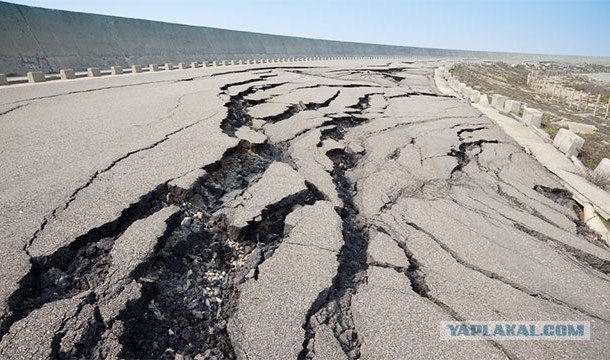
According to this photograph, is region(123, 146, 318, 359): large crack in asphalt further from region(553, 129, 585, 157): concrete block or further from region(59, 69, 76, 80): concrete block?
region(59, 69, 76, 80): concrete block

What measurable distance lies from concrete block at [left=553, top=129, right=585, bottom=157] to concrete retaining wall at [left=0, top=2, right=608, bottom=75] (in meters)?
15.7

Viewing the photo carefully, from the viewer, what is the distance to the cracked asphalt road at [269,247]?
165 centimetres

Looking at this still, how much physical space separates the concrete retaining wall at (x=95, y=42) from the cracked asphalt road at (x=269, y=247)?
1079 centimetres

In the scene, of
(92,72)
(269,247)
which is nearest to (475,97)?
(269,247)

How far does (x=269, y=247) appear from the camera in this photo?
7.72 feet

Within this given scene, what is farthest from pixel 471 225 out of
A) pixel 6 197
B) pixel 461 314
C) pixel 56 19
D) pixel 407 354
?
pixel 56 19

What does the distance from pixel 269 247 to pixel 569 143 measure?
A: 5657mm

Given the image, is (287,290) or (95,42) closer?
(287,290)

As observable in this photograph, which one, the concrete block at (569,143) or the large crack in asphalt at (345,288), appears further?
the concrete block at (569,143)

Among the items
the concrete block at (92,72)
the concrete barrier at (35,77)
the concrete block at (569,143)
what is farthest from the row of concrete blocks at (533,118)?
the concrete barrier at (35,77)

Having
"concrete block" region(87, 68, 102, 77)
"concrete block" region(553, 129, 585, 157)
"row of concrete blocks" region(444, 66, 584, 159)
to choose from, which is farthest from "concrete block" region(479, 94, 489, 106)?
"concrete block" region(87, 68, 102, 77)

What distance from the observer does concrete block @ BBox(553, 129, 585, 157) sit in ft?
18.1

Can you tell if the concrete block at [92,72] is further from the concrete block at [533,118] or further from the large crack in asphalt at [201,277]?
the concrete block at [533,118]

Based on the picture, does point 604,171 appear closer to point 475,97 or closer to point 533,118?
point 533,118
